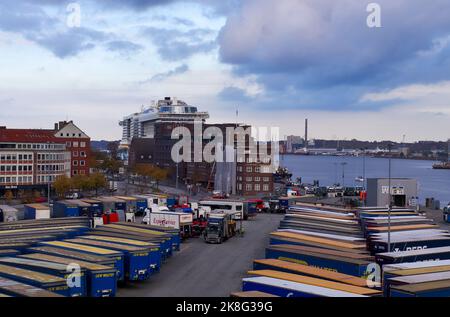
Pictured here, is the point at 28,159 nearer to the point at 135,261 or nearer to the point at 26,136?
the point at 26,136

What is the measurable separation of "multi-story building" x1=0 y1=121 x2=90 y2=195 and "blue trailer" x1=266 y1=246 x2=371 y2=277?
114ft

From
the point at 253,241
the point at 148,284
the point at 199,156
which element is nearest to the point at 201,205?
the point at 253,241

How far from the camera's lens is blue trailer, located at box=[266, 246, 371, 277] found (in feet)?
57.1

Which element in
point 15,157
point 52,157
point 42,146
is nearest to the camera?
point 15,157

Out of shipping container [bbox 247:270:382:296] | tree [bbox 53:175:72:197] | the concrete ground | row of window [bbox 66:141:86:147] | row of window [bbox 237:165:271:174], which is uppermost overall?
row of window [bbox 66:141:86:147]

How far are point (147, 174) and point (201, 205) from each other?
3145 centimetres

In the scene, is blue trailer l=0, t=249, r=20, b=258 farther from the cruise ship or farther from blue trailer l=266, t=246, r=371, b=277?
the cruise ship

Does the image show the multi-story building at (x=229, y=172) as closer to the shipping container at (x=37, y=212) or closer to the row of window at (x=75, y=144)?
the row of window at (x=75, y=144)

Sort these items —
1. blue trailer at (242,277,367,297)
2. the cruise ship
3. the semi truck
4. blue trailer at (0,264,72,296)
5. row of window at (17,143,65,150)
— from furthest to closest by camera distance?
the cruise ship < row of window at (17,143,65,150) < the semi truck < blue trailer at (0,264,72,296) < blue trailer at (242,277,367,297)

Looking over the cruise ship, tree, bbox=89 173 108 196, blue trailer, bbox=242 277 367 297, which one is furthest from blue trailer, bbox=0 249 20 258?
the cruise ship

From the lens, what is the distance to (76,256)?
57.7 feet

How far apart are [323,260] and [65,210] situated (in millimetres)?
21091

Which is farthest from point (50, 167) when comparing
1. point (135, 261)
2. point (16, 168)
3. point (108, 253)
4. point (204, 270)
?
point (108, 253)
